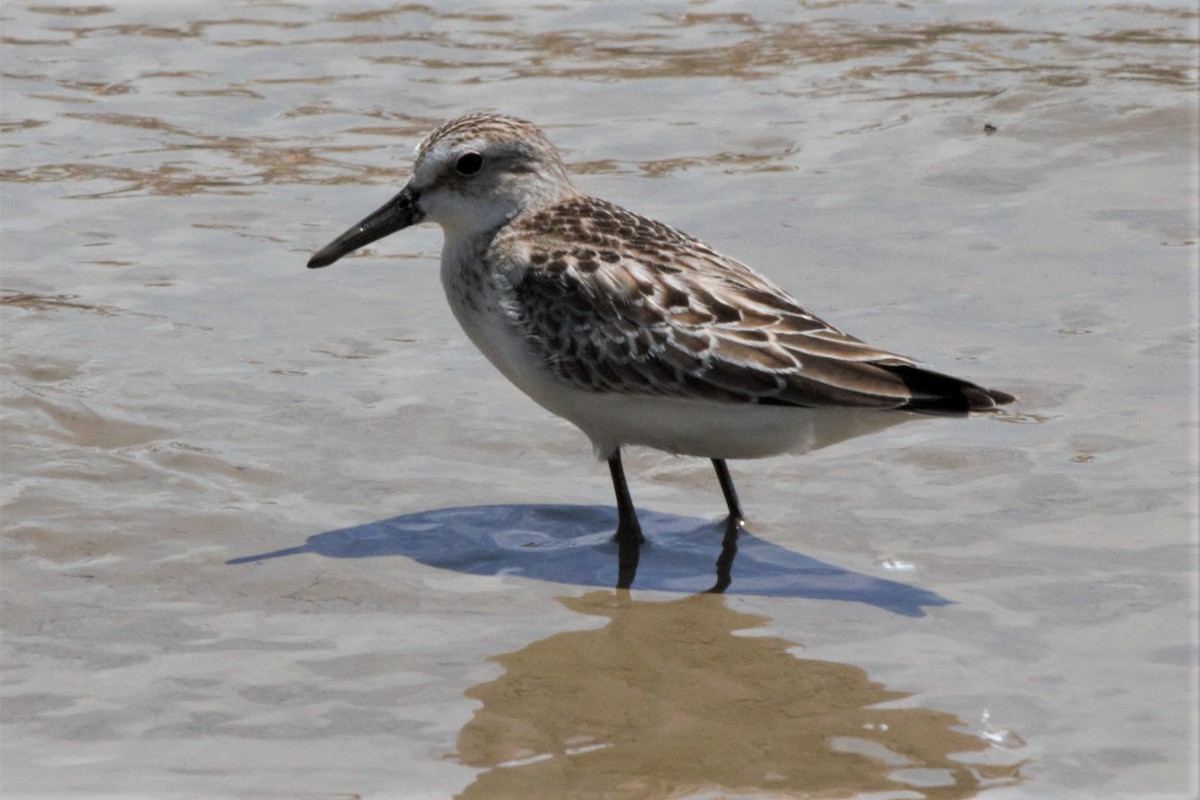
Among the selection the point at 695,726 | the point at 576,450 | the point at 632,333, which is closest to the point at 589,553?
the point at 632,333

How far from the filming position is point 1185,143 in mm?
13633

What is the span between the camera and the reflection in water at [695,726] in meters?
6.63

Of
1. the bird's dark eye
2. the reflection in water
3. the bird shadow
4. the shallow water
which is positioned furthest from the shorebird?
the reflection in water

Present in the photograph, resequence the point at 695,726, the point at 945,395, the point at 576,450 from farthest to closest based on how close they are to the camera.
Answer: the point at 576,450, the point at 945,395, the point at 695,726

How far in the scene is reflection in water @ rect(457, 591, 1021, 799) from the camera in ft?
21.8

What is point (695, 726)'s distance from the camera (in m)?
7.03

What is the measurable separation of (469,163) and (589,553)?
2.09 metres

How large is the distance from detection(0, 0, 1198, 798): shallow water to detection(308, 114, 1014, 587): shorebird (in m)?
0.61

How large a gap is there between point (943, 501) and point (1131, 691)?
200 cm

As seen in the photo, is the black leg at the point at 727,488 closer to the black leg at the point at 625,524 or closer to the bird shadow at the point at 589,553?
the bird shadow at the point at 589,553

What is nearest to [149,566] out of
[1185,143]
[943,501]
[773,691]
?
[773,691]

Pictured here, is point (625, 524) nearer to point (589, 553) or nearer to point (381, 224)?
point (589, 553)

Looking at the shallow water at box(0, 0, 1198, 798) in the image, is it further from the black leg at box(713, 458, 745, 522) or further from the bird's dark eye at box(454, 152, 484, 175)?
the bird's dark eye at box(454, 152, 484, 175)

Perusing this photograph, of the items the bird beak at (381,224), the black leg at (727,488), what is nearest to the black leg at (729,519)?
the black leg at (727,488)
